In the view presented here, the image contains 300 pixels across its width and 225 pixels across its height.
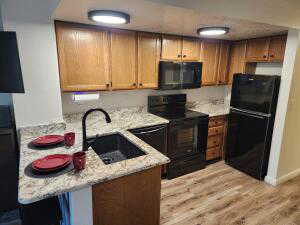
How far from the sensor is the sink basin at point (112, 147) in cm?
200

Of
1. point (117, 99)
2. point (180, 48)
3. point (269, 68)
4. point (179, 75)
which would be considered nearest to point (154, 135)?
point (117, 99)

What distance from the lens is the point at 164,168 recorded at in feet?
9.64

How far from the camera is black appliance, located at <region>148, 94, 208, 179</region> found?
9.42 ft

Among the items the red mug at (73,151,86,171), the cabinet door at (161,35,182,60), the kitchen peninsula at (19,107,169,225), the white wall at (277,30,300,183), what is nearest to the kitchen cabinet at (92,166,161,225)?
the kitchen peninsula at (19,107,169,225)

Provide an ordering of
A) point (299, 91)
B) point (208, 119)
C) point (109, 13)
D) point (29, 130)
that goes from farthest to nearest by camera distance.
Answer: point (208, 119) < point (299, 91) < point (29, 130) < point (109, 13)

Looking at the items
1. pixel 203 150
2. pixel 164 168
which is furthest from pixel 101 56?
pixel 203 150

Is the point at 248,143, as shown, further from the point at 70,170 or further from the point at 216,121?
the point at 70,170

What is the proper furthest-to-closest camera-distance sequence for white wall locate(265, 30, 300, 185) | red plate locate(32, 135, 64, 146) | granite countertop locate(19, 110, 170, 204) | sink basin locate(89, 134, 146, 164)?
1. white wall locate(265, 30, 300, 185)
2. sink basin locate(89, 134, 146, 164)
3. red plate locate(32, 135, 64, 146)
4. granite countertop locate(19, 110, 170, 204)

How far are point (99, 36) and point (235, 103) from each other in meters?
2.25

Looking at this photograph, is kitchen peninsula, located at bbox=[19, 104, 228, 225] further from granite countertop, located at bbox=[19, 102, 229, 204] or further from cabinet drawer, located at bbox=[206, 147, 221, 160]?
cabinet drawer, located at bbox=[206, 147, 221, 160]

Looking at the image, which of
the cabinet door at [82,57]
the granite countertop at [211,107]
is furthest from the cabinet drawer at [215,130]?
the cabinet door at [82,57]

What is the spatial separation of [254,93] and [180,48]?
1.27m

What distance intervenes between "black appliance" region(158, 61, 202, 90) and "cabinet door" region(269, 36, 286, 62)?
1035mm

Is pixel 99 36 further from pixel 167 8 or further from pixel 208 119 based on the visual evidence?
pixel 208 119
